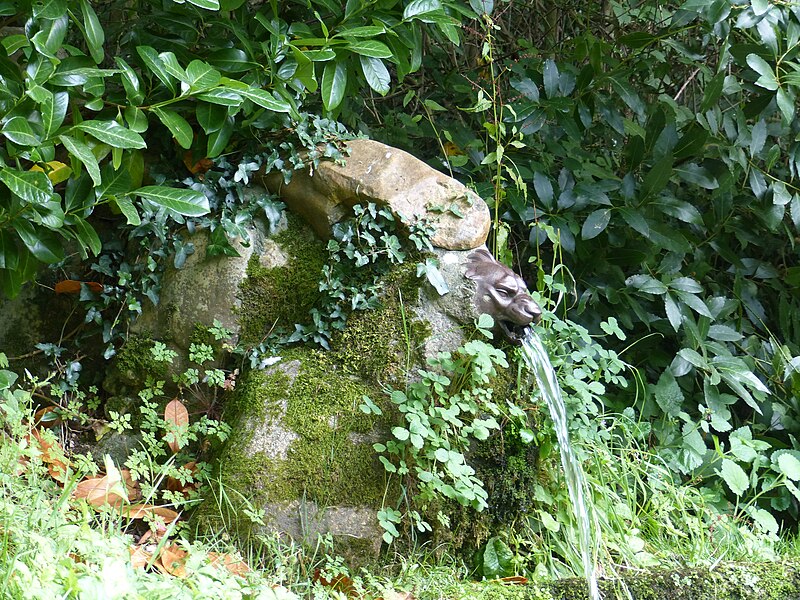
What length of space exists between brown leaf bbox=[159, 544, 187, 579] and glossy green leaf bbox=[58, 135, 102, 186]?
122 centimetres

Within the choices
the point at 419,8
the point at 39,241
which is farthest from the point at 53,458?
the point at 419,8

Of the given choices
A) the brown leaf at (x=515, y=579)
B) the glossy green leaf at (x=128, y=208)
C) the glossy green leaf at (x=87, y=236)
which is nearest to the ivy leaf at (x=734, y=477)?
the brown leaf at (x=515, y=579)

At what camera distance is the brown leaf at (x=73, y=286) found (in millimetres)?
3271

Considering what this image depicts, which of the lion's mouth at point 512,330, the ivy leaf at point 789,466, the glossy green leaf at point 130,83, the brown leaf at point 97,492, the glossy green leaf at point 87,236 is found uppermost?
the glossy green leaf at point 130,83

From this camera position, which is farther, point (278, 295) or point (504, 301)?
point (278, 295)

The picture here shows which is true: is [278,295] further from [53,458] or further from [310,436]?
[53,458]

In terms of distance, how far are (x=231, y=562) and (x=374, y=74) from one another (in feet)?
6.11

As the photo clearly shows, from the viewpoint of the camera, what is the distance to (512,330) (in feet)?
9.98

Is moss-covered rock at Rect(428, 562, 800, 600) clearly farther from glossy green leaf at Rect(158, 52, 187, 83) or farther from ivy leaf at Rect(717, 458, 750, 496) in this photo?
glossy green leaf at Rect(158, 52, 187, 83)

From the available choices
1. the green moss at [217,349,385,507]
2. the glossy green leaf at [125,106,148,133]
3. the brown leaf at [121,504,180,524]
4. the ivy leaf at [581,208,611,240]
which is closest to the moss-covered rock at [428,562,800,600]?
the green moss at [217,349,385,507]

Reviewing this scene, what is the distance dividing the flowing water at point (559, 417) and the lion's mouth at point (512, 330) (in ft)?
0.08

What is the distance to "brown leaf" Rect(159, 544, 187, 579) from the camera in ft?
8.09

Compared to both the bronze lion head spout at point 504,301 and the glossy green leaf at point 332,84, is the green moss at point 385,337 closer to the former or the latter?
the bronze lion head spout at point 504,301

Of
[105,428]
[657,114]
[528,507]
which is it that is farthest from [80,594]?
[657,114]
